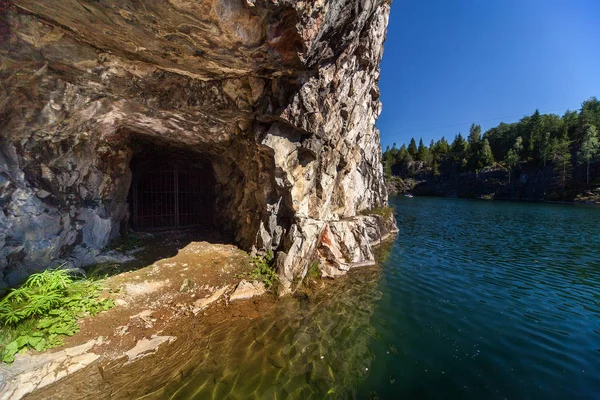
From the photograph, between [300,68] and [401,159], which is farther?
[401,159]

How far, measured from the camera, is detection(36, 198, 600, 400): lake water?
4.61 m

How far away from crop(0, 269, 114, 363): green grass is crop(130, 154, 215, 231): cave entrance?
6.60m

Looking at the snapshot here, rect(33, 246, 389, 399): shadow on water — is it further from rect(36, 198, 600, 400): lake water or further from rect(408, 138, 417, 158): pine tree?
rect(408, 138, 417, 158): pine tree

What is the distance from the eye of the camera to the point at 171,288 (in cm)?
745

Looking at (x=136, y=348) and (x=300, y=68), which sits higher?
(x=300, y=68)

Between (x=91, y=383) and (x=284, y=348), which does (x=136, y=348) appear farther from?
(x=284, y=348)

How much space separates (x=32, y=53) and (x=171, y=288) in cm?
683

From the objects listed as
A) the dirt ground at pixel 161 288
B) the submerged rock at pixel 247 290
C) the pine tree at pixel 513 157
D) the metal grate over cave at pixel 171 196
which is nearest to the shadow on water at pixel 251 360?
the submerged rock at pixel 247 290

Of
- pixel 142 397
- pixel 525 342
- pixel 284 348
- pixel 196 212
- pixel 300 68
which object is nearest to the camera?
pixel 142 397

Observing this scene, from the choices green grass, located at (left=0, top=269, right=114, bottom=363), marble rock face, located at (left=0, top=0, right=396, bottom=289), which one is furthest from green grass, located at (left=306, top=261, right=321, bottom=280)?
green grass, located at (left=0, top=269, right=114, bottom=363)

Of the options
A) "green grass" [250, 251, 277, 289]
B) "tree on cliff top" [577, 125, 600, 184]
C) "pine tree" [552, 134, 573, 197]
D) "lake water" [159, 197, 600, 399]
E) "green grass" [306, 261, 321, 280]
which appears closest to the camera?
"lake water" [159, 197, 600, 399]

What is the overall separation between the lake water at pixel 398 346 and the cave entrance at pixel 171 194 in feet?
29.9

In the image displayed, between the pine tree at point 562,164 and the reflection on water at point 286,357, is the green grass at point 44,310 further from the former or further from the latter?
the pine tree at point 562,164

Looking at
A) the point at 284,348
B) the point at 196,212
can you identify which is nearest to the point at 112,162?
the point at 196,212
